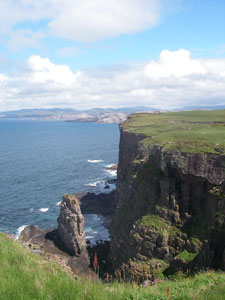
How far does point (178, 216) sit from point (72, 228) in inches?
904

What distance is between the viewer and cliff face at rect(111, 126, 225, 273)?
34.1m

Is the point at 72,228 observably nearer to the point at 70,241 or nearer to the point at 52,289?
the point at 70,241

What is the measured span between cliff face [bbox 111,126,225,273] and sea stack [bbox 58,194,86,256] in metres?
8.42

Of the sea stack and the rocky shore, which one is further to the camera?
the sea stack

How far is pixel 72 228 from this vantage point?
52781 millimetres

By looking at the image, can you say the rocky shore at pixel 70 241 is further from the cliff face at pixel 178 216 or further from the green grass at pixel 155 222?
the green grass at pixel 155 222

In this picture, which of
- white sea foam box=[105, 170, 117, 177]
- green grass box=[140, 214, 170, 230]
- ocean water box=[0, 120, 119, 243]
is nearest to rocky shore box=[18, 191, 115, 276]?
ocean water box=[0, 120, 119, 243]

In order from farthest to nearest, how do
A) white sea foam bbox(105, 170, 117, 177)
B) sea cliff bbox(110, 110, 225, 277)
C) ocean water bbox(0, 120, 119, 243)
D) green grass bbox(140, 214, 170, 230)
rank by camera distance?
white sea foam bbox(105, 170, 117, 177)
ocean water bbox(0, 120, 119, 243)
green grass bbox(140, 214, 170, 230)
sea cliff bbox(110, 110, 225, 277)

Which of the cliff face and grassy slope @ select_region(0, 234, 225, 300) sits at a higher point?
grassy slope @ select_region(0, 234, 225, 300)

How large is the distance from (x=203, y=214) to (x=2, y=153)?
144252 mm

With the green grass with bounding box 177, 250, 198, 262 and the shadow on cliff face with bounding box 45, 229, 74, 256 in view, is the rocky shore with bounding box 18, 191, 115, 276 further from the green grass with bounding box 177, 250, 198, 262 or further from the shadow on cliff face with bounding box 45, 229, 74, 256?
the green grass with bounding box 177, 250, 198, 262

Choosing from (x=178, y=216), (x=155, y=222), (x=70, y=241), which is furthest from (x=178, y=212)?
(x=70, y=241)

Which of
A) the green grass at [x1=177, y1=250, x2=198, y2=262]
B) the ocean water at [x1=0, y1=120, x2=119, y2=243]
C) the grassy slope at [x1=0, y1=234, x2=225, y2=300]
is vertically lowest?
the ocean water at [x1=0, y1=120, x2=119, y2=243]

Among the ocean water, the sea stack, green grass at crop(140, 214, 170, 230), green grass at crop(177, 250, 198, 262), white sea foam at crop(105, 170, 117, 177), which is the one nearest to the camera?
green grass at crop(177, 250, 198, 262)
